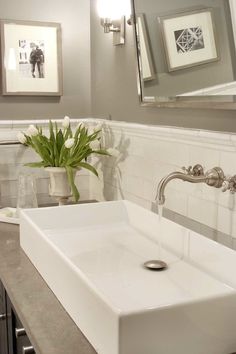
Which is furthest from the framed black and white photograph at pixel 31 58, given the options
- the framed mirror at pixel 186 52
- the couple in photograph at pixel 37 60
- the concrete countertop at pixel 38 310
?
the concrete countertop at pixel 38 310

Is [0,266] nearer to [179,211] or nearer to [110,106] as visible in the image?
[179,211]

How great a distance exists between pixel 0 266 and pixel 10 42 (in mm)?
1127

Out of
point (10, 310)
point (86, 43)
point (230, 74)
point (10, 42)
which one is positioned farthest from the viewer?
point (86, 43)

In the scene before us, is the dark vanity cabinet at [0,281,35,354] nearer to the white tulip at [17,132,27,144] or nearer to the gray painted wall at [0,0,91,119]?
the white tulip at [17,132,27,144]

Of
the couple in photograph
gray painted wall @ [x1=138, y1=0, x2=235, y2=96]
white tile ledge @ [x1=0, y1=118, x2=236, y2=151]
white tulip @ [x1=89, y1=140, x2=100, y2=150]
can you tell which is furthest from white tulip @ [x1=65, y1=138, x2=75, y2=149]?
the couple in photograph

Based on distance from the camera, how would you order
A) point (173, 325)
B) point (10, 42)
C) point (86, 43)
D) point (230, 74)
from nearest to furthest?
1. point (173, 325)
2. point (230, 74)
3. point (10, 42)
4. point (86, 43)

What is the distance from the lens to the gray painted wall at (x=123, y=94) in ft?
4.97

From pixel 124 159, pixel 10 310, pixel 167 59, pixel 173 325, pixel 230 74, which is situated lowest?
pixel 10 310

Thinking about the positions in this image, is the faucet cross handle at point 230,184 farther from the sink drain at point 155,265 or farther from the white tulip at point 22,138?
the white tulip at point 22,138

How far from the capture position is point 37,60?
2.20 metres

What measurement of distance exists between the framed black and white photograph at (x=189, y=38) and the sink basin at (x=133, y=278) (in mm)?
544

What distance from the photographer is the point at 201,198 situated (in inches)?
60.3

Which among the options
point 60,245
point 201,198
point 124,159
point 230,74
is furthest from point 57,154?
point 230,74

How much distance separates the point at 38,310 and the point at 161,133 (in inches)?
33.0
